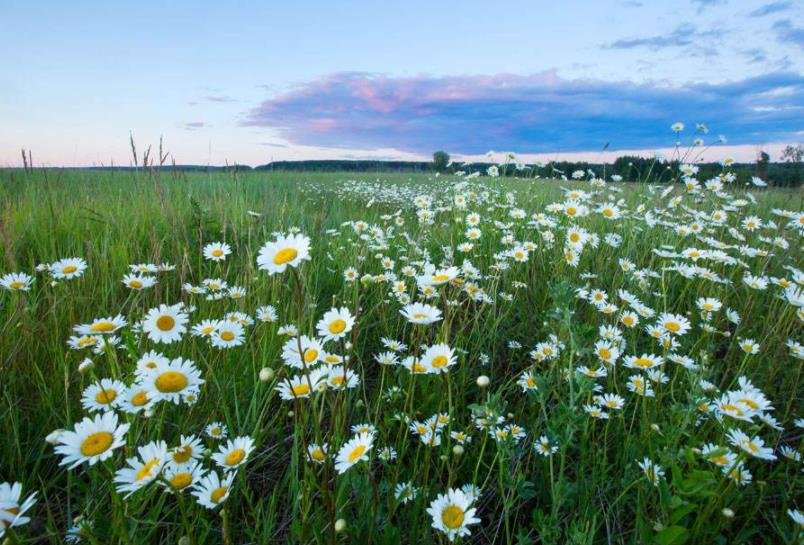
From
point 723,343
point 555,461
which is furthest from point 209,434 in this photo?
point 723,343

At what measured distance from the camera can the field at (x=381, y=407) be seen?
110 cm

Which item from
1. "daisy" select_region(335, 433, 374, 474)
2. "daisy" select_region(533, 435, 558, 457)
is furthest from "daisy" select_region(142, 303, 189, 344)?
"daisy" select_region(533, 435, 558, 457)

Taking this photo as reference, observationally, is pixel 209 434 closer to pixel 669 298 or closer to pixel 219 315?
pixel 219 315

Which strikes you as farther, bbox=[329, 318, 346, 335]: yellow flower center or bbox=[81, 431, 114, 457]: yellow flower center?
bbox=[329, 318, 346, 335]: yellow flower center

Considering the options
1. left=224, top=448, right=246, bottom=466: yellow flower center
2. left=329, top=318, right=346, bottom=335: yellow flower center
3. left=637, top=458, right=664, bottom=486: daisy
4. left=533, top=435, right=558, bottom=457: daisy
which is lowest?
left=533, top=435, right=558, bottom=457: daisy

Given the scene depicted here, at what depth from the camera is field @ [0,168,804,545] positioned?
1.10 metres

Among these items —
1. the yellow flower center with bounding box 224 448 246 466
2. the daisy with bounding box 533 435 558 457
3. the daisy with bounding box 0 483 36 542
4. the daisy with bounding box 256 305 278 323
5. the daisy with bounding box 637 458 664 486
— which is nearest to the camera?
the daisy with bounding box 0 483 36 542

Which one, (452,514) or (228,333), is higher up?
(228,333)

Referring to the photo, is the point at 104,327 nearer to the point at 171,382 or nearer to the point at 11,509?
the point at 171,382

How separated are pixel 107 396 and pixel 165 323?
41 cm

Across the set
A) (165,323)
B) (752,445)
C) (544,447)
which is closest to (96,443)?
(165,323)

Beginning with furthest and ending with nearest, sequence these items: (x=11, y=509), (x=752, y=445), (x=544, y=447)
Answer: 1. (x=544, y=447)
2. (x=752, y=445)
3. (x=11, y=509)

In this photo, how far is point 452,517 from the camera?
1024 mm

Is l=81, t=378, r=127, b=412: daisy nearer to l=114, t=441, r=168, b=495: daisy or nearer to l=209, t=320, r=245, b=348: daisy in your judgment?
l=114, t=441, r=168, b=495: daisy
